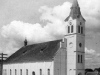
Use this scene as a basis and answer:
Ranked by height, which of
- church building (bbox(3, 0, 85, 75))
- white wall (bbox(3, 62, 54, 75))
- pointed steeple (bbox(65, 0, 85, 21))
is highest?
pointed steeple (bbox(65, 0, 85, 21))

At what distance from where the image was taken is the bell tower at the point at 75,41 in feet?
143

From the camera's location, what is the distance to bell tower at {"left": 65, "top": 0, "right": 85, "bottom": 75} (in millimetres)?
43688

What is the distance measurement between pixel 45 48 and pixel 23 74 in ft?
33.7

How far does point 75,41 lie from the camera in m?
43.5

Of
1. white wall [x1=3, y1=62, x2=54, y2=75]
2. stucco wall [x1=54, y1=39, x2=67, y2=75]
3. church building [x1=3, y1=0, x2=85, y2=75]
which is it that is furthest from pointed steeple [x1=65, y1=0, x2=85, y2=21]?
white wall [x1=3, y1=62, x2=54, y2=75]

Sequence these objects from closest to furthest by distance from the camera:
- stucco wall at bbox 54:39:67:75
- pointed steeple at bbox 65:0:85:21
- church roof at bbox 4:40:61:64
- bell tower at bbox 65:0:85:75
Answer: stucco wall at bbox 54:39:67:75 → bell tower at bbox 65:0:85:75 → pointed steeple at bbox 65:0:85:21 → church roof at bbox 4:40:61:64

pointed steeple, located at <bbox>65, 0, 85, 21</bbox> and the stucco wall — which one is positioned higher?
pointed steeple, located at <bbox>65, 0, 85, 21</bbox>

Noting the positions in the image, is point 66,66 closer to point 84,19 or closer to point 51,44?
point 51,44

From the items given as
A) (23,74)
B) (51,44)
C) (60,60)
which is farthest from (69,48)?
(23,74)

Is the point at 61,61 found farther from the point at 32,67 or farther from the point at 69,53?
the point at 32,67

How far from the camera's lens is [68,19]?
45.7 m

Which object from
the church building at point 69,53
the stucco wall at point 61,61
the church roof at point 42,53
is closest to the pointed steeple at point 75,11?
the church building at point 69,53

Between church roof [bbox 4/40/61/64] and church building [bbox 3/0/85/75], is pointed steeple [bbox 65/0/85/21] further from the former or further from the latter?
church roof [bbox 4/40/61/64]

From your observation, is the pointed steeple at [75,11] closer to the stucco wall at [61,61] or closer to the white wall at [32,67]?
the stucco wall at [61,61]
